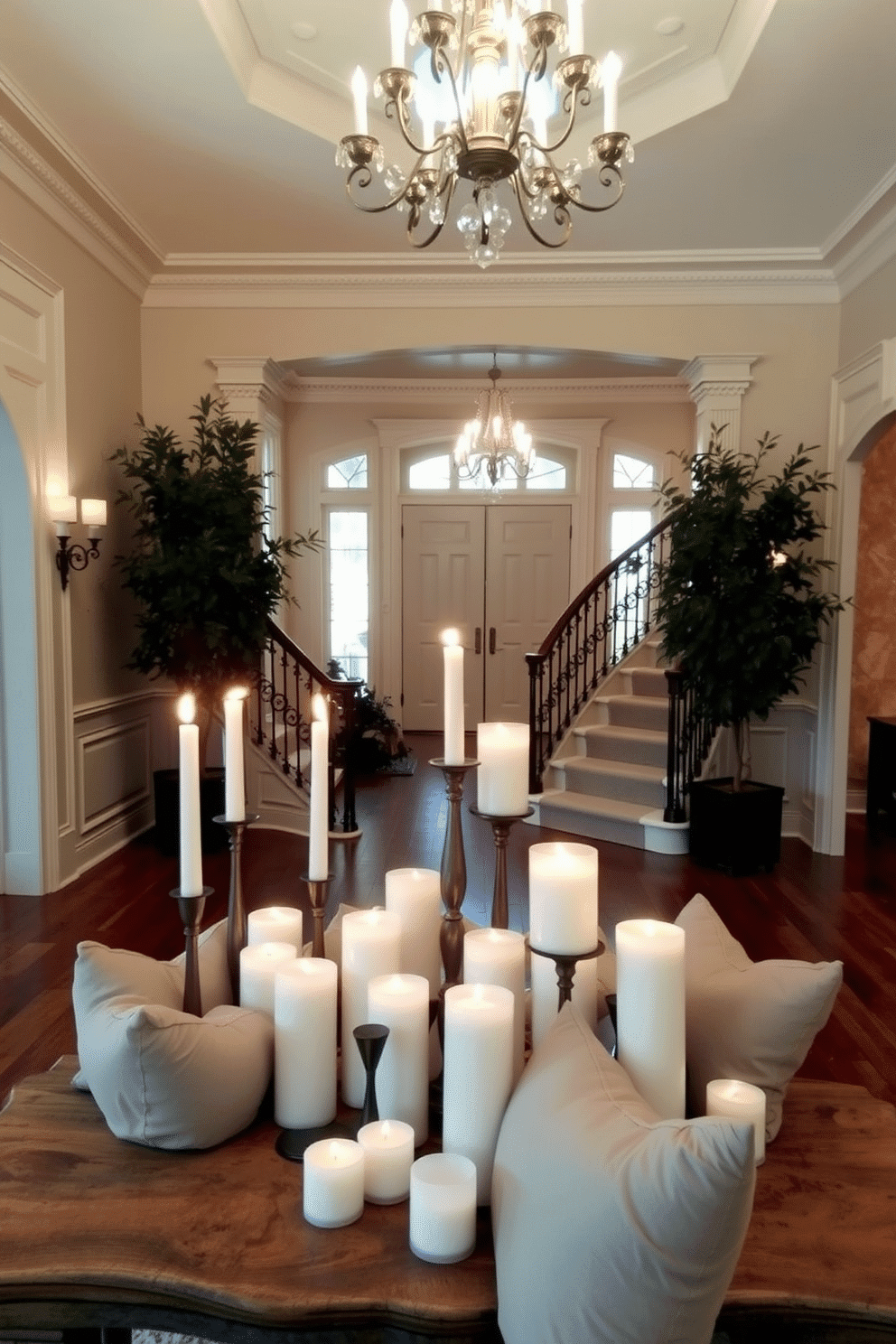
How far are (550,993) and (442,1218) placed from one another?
0.42m

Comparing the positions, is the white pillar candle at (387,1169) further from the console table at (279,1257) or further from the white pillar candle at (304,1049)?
the white pillar candle at (304,1049)

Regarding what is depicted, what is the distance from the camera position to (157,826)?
516 cm

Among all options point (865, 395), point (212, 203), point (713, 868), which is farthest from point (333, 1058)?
point (865, 395)

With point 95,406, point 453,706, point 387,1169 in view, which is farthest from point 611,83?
point 95,406

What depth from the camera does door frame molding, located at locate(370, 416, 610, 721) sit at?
8.67 m

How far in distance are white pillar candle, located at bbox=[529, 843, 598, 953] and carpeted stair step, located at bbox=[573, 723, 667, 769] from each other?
4.62 meters

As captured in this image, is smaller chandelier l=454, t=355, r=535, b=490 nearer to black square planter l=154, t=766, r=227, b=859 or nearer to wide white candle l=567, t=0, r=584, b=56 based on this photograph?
black square planter l=154, t=766, r=227, b=859

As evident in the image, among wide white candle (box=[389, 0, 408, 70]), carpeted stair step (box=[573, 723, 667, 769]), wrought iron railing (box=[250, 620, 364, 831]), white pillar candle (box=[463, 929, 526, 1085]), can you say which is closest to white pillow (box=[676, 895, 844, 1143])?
white pillar candle (box=[463, 929, 526, 1085])

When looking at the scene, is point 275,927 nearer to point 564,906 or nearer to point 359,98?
point 564,906

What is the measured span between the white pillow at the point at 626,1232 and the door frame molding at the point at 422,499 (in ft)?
26.2

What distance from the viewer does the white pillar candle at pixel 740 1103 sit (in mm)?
1281

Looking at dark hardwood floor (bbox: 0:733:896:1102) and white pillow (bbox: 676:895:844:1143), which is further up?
white pillow (bbox: 676:895:844:1143)

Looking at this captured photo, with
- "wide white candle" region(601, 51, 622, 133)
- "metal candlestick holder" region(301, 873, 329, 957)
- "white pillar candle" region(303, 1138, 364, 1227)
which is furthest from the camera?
"wide white candle" region(601, 51, 622, 133)

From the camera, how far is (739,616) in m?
4.88
